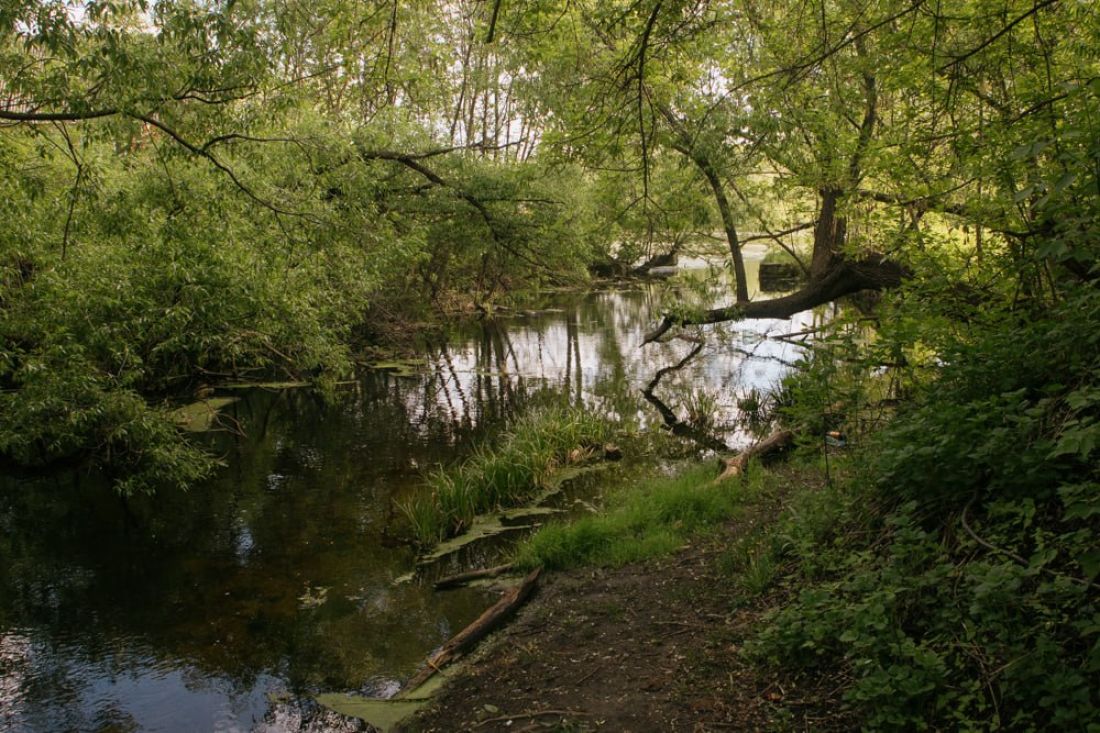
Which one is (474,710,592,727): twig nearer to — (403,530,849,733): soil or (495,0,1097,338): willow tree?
(403,530,849,733): soil

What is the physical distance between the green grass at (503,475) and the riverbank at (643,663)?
2.22 meters

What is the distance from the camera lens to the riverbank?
3688 millimetres

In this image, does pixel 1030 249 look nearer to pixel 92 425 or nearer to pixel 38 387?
pixel 38 387

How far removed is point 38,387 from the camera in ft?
26.0

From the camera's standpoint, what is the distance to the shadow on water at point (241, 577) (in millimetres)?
5559

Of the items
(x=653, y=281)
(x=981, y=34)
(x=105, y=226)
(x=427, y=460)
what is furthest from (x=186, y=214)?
(x=653, y=281)

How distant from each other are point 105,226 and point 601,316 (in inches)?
802

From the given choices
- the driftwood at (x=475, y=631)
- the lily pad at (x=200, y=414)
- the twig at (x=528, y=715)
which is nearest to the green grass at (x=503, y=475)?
the driftwood at (x=475, y=631)

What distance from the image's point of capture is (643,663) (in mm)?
4496

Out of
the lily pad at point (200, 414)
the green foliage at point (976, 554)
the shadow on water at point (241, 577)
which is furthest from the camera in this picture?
the lily pad at point (200, 414)

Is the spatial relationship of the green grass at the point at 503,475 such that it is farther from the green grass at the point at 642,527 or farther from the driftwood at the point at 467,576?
the green grass at the point at 642,527

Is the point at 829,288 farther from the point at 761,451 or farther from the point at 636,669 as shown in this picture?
the point at 636,669

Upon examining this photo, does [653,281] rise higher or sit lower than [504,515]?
higher

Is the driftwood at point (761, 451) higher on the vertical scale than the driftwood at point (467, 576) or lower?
higher
